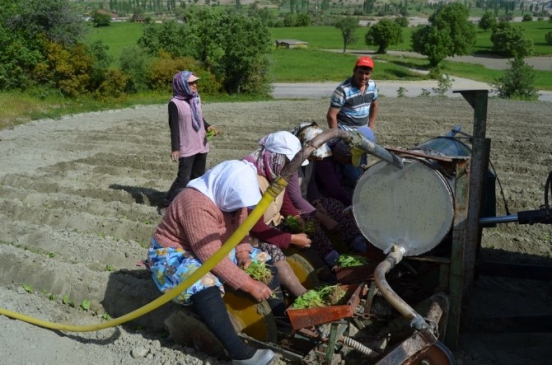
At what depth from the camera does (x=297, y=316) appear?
3604 millimetres

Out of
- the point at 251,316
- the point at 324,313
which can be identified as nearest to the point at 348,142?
the point at 324,313

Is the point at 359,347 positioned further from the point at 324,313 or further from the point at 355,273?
the point at 355,273

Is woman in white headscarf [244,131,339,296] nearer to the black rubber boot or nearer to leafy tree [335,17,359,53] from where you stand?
the black rubber boot

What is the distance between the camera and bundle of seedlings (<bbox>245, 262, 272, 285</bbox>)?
4.00 metres

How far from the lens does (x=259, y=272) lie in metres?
4.01

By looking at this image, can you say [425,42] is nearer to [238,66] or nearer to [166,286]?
[238,66]

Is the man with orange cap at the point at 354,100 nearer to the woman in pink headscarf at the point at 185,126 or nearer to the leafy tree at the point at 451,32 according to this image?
the woman in pink headscarf at the point at 185,126

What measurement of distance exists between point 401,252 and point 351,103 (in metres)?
2.87

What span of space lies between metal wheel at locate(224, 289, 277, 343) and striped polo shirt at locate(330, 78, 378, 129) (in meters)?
2.81

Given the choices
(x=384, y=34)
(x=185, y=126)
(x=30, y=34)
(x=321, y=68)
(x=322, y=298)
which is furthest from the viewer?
A: (x=384, y=34)

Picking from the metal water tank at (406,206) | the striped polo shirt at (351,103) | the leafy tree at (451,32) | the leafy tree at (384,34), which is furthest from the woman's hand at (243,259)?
the leafy tree at (384,34)

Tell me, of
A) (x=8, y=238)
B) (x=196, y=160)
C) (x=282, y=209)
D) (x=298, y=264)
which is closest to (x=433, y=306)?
(x=298, y=264)

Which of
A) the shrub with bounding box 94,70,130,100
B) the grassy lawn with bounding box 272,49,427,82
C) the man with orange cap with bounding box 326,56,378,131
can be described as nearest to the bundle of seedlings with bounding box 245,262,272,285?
the man with orange cap with bounding box 326,56,378,131

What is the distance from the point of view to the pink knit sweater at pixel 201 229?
371cm
